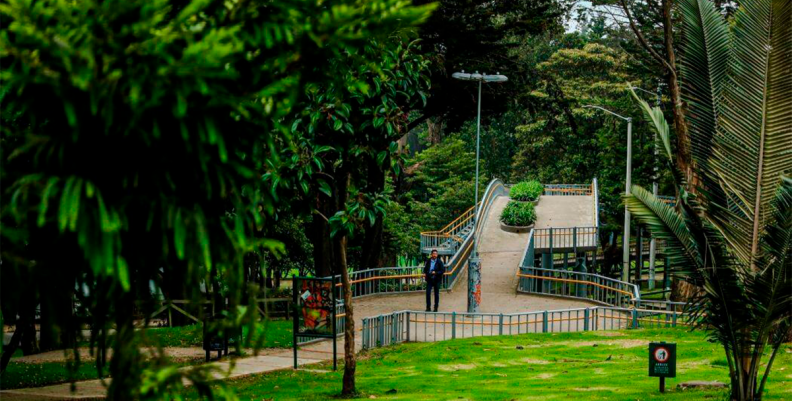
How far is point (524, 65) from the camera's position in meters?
34.9

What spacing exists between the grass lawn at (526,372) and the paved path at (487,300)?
1.34 meters

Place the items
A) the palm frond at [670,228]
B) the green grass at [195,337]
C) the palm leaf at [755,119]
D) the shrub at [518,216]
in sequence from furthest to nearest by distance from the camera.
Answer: the shrub at [518,216], the green grass at [195,337], the palm frond at [670,228], the palm leaf at [755,119]

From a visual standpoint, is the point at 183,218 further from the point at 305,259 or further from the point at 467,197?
the point at 467,197

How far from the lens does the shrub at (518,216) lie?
4634 centimetres

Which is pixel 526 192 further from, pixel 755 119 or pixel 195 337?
pixel 755 119

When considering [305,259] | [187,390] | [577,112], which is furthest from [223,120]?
[577,112]

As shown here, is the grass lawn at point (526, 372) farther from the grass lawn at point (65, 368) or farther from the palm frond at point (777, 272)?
the palm frond at point (777, 272)

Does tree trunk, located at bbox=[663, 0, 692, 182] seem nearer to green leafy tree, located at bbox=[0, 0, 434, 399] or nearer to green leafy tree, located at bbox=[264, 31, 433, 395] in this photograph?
green leafy tree, located at bbox=[264, 31, 433, 395]

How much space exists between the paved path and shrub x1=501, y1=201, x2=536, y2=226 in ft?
2.25

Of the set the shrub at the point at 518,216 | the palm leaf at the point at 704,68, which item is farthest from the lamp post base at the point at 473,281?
the palm leaf at the point at 704,68

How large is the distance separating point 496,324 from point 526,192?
1000 inches

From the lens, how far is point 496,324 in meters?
27.0

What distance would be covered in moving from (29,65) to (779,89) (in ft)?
30.8

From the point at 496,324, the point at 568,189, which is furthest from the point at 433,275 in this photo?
the point at 568,189
